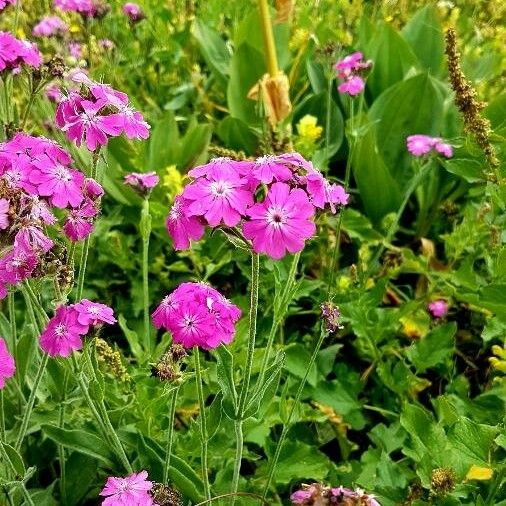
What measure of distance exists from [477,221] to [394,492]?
38.5 inches

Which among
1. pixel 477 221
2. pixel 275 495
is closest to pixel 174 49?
pixel 477 221

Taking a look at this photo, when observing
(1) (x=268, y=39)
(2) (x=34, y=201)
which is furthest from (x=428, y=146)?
(2) (x=34, y=201)

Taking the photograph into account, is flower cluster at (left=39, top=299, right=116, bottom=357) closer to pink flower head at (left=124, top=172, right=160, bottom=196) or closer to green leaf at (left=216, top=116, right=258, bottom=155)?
pink flower head at (left=124, top=172, right=160, bottom=196)

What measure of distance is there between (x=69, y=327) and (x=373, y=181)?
1463 mm

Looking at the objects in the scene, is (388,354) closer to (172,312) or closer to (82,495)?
(82,495)

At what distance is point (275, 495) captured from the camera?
167 centimetres

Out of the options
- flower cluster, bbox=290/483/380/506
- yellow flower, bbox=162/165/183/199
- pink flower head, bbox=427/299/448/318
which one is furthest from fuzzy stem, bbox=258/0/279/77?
flower cluster, bbox=290/483/380/506

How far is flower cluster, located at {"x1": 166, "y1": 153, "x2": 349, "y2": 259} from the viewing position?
3.30ft

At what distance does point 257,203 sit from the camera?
105 centimetres

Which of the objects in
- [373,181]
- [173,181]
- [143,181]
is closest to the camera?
[143,181]

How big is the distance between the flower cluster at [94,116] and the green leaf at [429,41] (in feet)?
6.41

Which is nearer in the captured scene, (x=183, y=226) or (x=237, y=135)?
(x=183, y=226)

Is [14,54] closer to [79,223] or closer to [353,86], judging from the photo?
[79,223]

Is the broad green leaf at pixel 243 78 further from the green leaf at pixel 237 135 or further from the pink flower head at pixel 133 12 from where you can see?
the pink flower head at pixel 133 12
